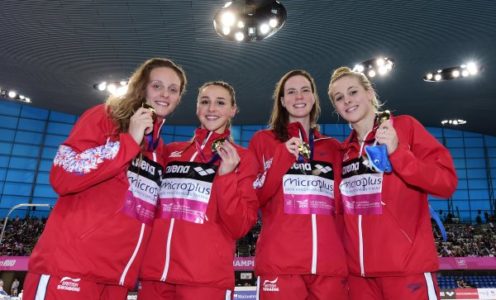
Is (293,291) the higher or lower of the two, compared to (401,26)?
lower

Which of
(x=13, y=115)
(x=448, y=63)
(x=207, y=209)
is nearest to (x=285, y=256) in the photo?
(x=207, y=209)

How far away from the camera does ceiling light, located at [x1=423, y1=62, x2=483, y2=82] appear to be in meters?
16.2

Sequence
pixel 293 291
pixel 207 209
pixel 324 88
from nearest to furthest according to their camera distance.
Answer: pixel 293 291 → pixel 207 209 → pixel 324 88

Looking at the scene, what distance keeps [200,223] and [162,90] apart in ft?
3.43

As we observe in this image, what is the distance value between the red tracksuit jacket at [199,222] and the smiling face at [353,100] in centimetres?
86

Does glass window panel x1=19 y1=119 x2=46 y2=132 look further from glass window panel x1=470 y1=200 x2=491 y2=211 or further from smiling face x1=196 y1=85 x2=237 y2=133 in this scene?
glass window panel x1=470 y1=200 x2=491 y2=211

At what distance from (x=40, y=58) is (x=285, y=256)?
17.5m

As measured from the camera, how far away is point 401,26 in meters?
13.5

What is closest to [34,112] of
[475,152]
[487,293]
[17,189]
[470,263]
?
[17,189]

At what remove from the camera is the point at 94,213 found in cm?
234

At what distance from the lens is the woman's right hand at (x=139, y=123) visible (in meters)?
2.43

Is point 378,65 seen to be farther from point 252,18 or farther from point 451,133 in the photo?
point 451,133

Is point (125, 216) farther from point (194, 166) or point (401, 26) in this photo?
point (401, 26)

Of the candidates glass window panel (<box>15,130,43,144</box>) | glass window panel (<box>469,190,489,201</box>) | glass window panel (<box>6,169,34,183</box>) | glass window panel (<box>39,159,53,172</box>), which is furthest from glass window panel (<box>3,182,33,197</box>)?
glass window panel (<box>469,190,489,201</box>)
